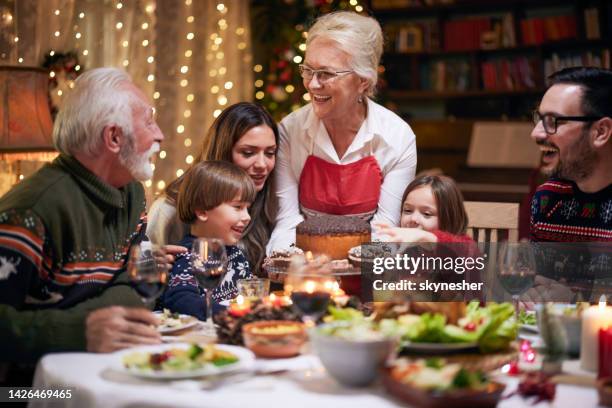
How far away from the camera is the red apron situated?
3.29m

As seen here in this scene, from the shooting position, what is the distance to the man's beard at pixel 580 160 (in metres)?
2.82

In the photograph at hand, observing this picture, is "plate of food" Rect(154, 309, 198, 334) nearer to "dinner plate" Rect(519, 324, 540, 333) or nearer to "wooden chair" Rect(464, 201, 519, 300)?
"dinner plate" Rect(519, 324, 540, 333)

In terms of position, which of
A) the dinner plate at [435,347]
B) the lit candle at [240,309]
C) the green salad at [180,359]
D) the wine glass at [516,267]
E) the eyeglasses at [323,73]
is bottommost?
the green salad at [180,359]

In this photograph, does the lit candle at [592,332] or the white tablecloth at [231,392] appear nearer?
the white tablecloth at [231,392]

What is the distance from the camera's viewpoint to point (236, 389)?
1.58m

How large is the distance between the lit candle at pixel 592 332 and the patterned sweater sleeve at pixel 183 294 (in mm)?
1060

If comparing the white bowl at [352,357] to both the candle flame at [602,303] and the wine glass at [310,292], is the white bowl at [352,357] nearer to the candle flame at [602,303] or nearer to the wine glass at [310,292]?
the wine glass at [310,292]

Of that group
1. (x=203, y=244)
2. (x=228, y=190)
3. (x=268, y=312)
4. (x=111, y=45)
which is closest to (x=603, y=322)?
(x=268, y=312)

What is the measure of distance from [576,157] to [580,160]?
0.02 m

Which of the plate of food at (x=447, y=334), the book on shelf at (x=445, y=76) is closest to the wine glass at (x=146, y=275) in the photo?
the plate of food at (x=447, y=334)

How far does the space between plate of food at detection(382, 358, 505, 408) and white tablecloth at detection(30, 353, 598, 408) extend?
0.05m

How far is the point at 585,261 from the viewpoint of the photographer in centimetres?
274

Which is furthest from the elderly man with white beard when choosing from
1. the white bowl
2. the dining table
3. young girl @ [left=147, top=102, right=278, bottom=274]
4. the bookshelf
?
the bookshelf

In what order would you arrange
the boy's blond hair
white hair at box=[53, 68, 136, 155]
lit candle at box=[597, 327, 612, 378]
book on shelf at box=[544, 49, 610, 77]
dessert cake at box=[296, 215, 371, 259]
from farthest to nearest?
book on shelf at box=[544, 49, 610, 77] → the boy's blond hair → dessert cake at box=[296, 215, 371, 259] → white hair at box=[53, 68, 136, 155] → lit candle at box=[597, 327, 612, 378]
